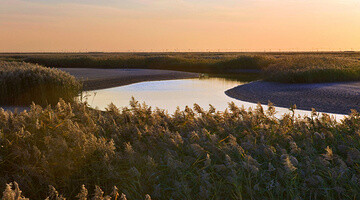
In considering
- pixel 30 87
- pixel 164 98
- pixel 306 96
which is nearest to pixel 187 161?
pixel 30 87

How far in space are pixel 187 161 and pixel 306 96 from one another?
12.6 meters

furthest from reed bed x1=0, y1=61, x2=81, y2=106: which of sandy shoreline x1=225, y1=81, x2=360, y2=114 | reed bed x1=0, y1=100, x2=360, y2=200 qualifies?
sandy shoreline x1=225, y1=81, x2=360, y2=114

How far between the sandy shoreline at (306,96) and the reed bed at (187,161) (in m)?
6.91

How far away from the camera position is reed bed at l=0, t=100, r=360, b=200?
3.99 meters

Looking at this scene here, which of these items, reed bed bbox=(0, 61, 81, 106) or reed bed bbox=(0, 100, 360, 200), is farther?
reed bed bbox=(0, 61, 81, 106)

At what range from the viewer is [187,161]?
454 centimetres

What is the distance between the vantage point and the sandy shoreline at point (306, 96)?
1355cm

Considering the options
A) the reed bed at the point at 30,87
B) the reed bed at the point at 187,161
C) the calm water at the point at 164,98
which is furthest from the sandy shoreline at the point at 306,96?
the reed bed at the point at 30,87

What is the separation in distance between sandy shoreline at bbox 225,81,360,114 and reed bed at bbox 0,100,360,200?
691cm

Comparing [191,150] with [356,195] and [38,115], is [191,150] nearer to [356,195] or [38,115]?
[356,195]

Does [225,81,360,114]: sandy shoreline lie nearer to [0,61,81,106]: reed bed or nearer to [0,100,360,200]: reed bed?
[0,100,360,200]: reed bed

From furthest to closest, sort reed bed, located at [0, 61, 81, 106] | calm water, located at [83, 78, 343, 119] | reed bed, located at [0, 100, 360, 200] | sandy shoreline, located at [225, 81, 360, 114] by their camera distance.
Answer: calm water, located at [83, 78, 343, 119]
sandy shoreline, located at [225, 81, 360, 114]
reed bed, located at [0, 61, 81, 106]
reed bed, located at [0, 100, 360, 200]

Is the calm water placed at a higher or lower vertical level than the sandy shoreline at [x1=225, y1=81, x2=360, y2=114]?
lower

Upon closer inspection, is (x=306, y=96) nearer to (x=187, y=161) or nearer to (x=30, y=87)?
(x=30, y=87)
